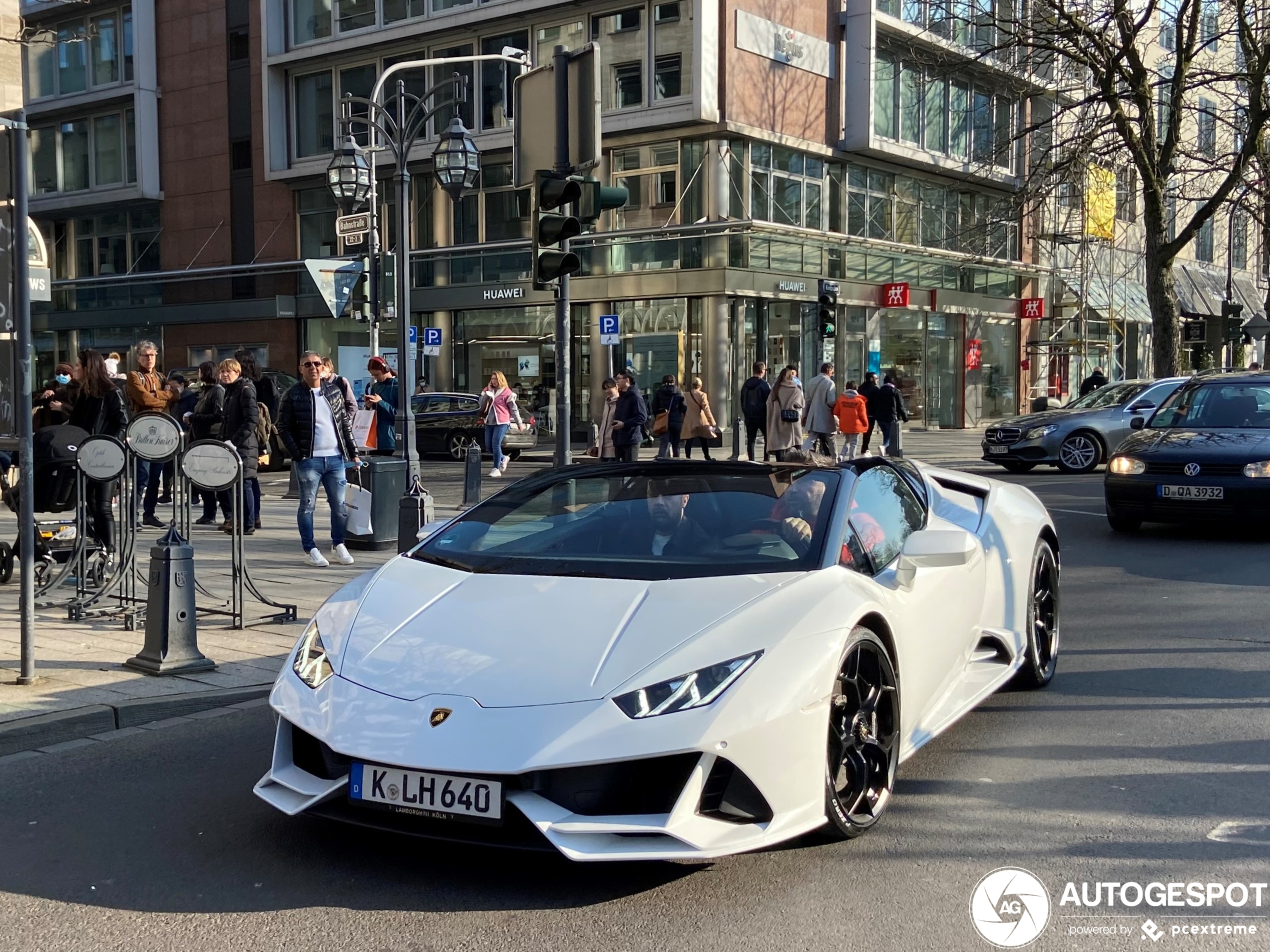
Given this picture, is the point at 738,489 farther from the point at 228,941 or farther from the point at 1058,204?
the point at 1058,204

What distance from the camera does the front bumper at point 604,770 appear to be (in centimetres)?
351

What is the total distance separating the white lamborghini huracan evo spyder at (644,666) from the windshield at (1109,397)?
16.9m

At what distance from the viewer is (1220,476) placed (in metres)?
11.5

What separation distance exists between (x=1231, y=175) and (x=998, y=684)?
938 inches

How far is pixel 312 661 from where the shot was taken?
4285 millimetres

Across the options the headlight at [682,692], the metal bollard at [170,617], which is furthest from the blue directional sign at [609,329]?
the headlight at [682,692]

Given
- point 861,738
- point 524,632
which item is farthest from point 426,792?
point 861,738

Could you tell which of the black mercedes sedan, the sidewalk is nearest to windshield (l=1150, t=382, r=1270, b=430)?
the black mercedes sedan

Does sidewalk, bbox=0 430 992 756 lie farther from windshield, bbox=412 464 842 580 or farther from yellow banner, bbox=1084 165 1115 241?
yellow banner, bbox=1084 165 1115 241

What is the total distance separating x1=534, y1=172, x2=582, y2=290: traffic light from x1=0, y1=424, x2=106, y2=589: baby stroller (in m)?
3.55

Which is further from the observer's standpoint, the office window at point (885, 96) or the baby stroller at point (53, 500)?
the office window at point (885, 96)

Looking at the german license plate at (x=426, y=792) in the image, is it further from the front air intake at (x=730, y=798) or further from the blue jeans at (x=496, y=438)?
the blue jeans at (x=496, y=438)

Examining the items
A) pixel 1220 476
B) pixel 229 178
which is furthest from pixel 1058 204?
pixel 1220 476

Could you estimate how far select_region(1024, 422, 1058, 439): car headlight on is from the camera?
2045cm
